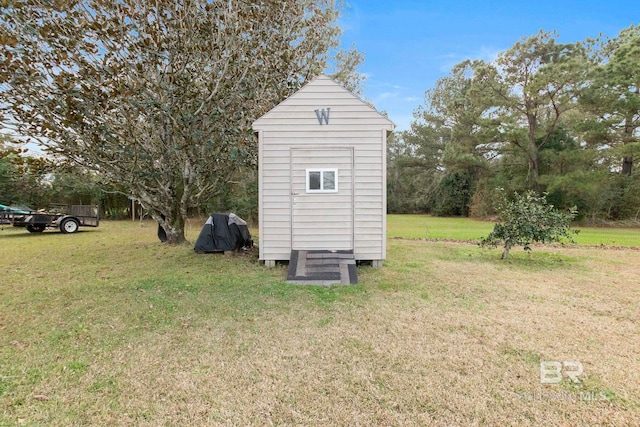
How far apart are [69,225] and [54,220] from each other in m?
0.47

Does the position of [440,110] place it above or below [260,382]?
above

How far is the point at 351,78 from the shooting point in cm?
1459

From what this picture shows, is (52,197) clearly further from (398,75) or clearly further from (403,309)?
(403,309)

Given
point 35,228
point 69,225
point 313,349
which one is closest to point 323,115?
point 313,349

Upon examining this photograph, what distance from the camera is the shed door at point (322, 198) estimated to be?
20.0ft

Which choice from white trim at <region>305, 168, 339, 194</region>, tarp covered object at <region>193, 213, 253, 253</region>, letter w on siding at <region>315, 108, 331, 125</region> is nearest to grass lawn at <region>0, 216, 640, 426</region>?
white trim at <region>305, 168, 339, 194</region>

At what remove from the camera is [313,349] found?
281cm

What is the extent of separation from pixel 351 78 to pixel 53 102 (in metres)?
11.3

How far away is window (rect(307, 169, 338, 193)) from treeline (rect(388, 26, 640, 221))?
14384 mm

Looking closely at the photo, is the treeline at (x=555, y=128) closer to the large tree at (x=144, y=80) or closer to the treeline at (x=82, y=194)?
the treeline at (x=82, y=194)

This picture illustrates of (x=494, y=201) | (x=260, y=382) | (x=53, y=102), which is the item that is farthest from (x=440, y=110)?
(x=260, y=382)

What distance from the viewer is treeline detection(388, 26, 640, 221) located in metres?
14.6

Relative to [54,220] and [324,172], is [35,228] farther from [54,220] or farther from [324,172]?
[324,172]

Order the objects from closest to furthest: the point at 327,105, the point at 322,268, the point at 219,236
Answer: the point at 322,268 → the point at 327,105 → the point at 219,236
